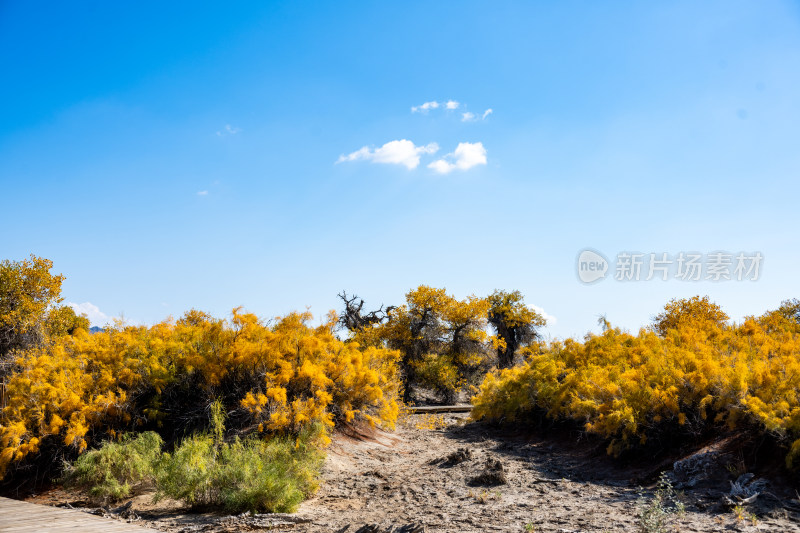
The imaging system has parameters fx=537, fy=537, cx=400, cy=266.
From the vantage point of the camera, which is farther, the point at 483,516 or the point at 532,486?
the point at 532,486

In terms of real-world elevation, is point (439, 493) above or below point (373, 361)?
below

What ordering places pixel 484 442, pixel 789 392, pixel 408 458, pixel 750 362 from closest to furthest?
1. pixel 789 392
2. pixel 750 362
3. pixel 408 458
4. pixel 484 442

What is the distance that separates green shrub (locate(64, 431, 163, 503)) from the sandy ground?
27 centimetres

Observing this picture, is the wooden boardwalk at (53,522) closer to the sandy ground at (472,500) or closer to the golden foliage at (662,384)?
the sandy ground at (472,500)

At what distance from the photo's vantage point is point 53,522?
597cm

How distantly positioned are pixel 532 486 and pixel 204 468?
4.56 metres

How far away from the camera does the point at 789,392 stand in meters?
7.08

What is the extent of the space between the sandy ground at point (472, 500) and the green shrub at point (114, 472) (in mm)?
267

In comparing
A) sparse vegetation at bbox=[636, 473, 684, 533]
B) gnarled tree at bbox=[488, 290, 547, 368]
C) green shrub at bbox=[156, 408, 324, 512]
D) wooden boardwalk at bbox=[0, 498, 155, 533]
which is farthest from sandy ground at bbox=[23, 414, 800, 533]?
gnarled tree at bbox=[488, 290, 547, 368]

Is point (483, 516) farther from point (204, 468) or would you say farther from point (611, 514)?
point (204, 468)

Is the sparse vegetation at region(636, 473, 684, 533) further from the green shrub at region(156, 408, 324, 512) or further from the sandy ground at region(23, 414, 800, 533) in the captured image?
the green shrub at region(156, 408, 324, 512)

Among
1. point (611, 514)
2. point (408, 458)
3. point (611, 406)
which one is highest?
point (611, 406)

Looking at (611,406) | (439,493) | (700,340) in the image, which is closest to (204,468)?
(439,493)

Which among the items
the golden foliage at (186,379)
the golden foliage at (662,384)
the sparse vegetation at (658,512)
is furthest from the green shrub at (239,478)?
the golden foliage at (662,384)
